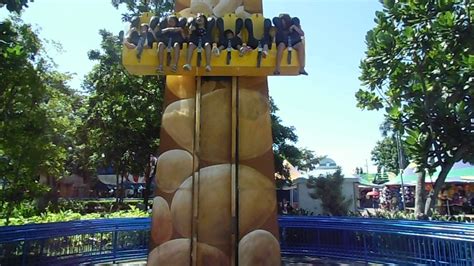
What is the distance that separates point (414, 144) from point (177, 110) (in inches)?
396

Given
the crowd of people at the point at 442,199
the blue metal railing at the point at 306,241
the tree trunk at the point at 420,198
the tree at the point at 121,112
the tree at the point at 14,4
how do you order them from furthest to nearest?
the crowd of people at the point at 442,199 < the tree at the point at 121,112 < the tree trunk at the point at 420,198 < the tree at the point at 14,4 < the blue metal railing at the point at 306,241

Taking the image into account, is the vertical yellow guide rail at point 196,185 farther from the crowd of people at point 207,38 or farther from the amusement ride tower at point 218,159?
the crowd of people at point 207,38

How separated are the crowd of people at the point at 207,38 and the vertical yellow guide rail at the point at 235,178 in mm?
813

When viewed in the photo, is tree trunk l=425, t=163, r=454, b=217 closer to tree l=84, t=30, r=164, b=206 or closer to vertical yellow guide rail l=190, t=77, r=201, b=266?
vertical yellow guide rail l=190, t=77, r=201, b=266

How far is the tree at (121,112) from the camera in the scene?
58.6ft

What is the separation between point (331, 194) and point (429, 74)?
6389mm

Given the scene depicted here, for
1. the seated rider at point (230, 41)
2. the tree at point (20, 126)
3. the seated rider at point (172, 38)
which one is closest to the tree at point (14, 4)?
the tree at point (20, 126)

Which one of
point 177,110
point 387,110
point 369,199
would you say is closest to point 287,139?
point 387,110

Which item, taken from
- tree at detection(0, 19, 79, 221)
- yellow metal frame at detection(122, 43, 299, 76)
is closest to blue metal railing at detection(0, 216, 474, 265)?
tree at detection(0, 19, 79, 221)

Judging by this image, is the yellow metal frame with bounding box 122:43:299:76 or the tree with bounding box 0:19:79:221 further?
the tree with bounding box 0:19:79:221

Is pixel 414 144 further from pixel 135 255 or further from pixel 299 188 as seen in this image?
pixel 135 255

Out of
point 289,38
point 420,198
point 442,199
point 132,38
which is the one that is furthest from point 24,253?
point 442,199

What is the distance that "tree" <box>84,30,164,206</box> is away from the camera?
17.9 meters

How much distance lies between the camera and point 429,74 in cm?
1456
